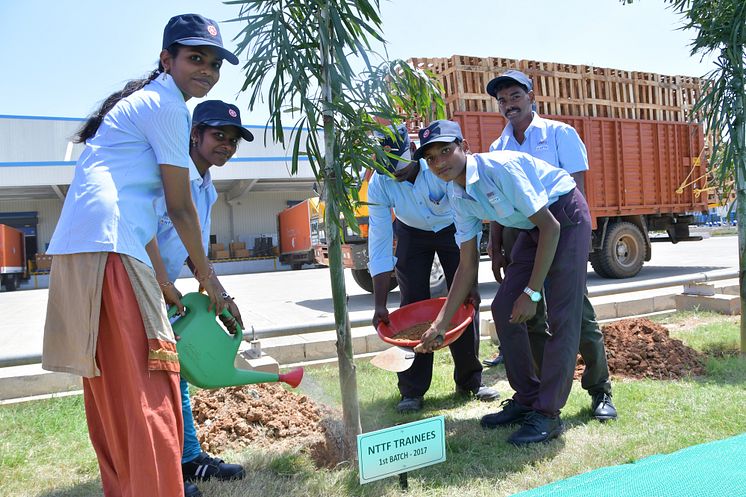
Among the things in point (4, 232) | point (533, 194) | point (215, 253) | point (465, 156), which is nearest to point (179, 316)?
point (465, 156)

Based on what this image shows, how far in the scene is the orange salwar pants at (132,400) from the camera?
6.14 ft

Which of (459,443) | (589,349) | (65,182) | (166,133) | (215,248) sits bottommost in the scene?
(459,443)

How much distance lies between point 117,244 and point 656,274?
1125 cm

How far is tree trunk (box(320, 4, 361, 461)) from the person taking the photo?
2.64 m

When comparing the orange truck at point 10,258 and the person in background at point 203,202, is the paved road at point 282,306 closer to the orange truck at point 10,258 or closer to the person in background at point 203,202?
the person in background at point 203,202

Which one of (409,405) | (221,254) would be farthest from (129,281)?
(221,254)

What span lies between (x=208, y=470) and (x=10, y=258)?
838 inches

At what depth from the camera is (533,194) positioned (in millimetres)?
2830

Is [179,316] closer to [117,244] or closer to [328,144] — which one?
[117,244]

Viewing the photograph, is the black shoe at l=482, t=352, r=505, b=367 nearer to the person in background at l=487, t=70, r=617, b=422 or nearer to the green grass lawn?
the green grass lawn

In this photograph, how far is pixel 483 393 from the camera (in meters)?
3.84

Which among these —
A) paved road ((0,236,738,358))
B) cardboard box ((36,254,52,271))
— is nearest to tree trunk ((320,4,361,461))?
paved road ((0,236,738,358))

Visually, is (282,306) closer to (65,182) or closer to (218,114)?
(218,114)

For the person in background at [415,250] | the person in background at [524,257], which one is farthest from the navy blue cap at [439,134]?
the person in background at [415,250]
